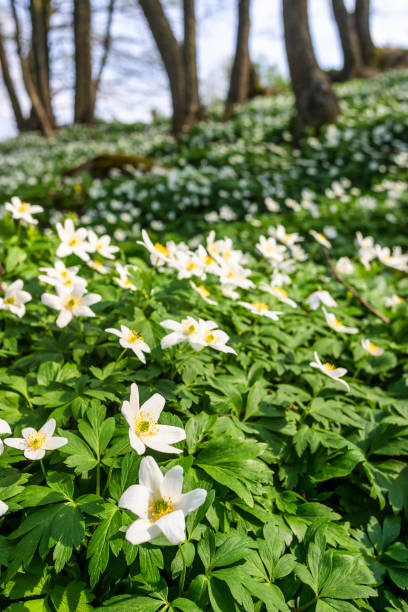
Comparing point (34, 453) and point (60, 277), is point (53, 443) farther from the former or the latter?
point (60, 277)

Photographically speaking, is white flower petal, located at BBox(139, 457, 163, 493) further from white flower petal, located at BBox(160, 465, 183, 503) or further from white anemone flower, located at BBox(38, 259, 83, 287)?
white anemone flower, located at BBox(38, 259, 83, 287)

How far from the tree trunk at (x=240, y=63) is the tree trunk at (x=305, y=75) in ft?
15.3

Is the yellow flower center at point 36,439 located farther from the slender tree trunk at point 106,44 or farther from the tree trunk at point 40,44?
the slender tree trunk at point 106,44

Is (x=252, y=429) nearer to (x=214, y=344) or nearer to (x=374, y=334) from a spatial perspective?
(x=214, y=344)

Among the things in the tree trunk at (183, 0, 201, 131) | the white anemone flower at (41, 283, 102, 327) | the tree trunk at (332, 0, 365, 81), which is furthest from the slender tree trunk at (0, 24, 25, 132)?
the white anemone flower at (41, 283, 102, 327)

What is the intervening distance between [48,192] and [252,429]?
749 cm

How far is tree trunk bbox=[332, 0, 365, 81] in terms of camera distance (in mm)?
15656

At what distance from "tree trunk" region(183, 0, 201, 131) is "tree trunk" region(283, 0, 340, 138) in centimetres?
299

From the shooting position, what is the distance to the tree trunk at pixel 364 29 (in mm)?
16688

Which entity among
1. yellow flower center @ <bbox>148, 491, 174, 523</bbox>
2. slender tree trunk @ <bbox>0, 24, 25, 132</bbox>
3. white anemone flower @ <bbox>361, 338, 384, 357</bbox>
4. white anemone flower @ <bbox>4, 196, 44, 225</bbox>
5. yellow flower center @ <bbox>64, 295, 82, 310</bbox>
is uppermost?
slender tree trunk @ <bbox>0, 24, 25, 132</bbox>

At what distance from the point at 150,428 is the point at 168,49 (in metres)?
11.0

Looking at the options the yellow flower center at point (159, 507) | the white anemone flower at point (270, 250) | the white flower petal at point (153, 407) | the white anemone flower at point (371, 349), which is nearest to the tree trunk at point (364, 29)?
the white anemone flower at point (270, 250)

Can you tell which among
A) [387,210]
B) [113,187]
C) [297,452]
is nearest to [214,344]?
[297,452]

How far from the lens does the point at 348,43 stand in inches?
637
